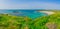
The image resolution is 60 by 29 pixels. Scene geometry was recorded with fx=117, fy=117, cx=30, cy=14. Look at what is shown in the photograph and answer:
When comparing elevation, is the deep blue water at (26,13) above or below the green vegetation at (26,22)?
above

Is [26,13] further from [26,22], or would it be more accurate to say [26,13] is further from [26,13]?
[26,22]

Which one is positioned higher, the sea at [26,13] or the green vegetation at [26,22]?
the sea at [26,13]

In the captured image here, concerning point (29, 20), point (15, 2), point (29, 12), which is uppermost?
point (15, 2)

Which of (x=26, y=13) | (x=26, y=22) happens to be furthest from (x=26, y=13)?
(x=26, y=22)

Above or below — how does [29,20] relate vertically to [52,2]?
below

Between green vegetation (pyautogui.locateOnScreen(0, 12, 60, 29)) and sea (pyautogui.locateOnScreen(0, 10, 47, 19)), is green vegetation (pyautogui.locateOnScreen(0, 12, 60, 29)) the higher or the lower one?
the lower one

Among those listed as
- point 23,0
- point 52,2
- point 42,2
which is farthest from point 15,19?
point 52,2

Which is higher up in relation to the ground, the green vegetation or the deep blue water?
the deep blue water

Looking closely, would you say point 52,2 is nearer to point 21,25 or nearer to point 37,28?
point 37,28
